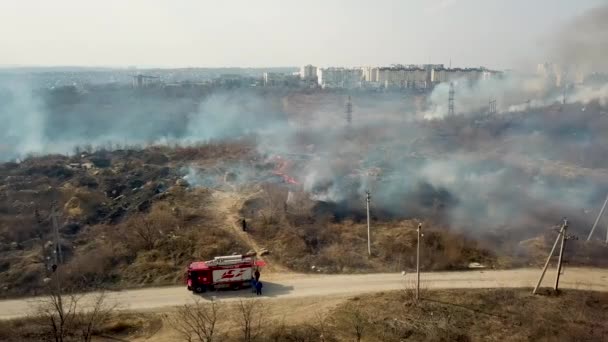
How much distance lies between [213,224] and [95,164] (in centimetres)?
2725

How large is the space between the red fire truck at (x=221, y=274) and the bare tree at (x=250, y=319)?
1373 mm

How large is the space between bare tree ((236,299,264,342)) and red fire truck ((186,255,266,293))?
4.51 ft

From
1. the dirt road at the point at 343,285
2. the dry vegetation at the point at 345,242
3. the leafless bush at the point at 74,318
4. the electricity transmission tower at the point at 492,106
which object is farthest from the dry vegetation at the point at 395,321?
the electricity transmission tower at the point at 492,106

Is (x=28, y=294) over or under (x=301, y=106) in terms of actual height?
under

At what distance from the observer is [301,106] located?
106312 millimetres

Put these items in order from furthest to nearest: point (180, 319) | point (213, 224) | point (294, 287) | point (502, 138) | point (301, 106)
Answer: point (301, 106) → point (502, 138) → point (213, 224) → point (294, 287) → point (180, 319)

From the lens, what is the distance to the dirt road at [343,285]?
2172 centimetres

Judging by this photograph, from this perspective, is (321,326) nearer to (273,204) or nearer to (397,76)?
(273,204)

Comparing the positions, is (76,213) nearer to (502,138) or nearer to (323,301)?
(323,301)

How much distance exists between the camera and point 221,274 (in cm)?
2228

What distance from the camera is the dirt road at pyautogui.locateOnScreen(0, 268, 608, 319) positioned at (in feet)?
71.3

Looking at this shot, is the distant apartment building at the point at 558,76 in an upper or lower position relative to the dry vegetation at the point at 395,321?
upper

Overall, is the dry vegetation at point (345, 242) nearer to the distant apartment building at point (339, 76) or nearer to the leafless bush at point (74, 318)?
the leafless bush at point (74, 318)

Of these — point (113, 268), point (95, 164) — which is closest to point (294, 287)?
point (113, 268)
